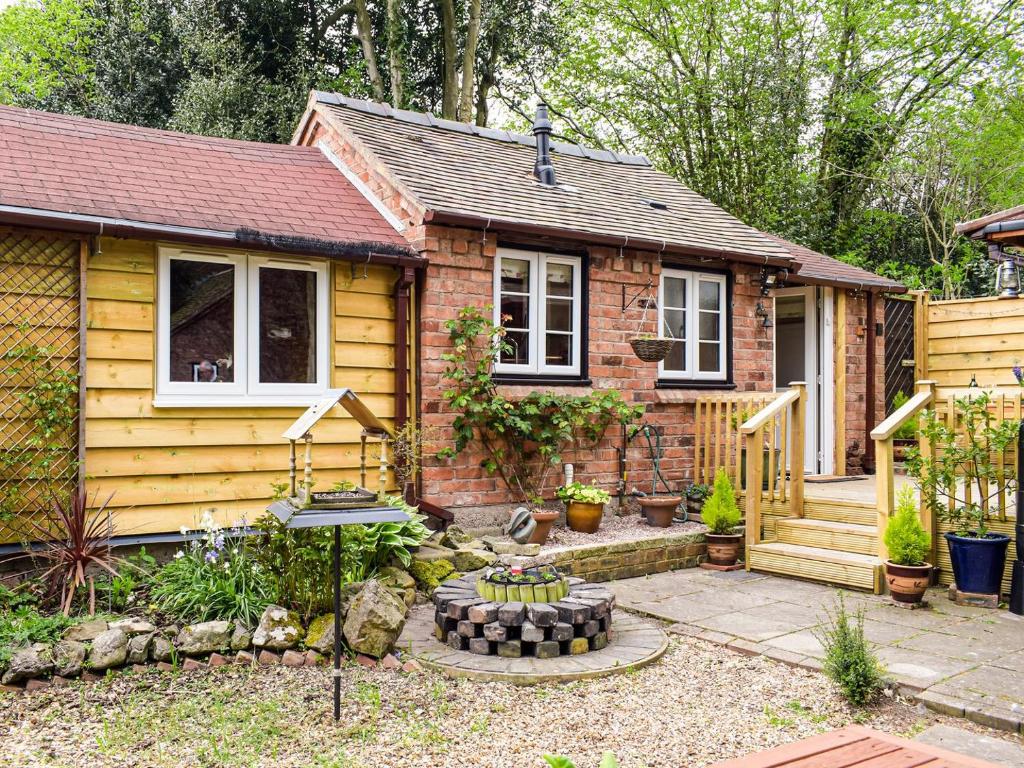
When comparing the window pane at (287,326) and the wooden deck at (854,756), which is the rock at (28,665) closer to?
the window pane at (287,326)

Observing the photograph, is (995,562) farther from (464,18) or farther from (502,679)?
(464,18)

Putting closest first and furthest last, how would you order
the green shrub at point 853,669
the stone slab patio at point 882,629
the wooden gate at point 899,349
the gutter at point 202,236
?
the green shrub at point 853,669
the stone slab patio at point 882,629
the gutter at point 202,236
the wooden gate at point 899,349

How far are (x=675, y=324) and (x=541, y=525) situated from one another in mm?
3189

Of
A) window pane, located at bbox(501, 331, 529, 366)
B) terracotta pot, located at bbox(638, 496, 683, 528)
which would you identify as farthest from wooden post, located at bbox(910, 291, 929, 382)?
window pane, located at bbox(501, 331, 529, 366)

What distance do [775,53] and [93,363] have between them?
54.1 feet

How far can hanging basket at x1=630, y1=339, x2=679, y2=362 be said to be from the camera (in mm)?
8252

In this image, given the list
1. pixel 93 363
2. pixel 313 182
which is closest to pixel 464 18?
A: pixel 313 182

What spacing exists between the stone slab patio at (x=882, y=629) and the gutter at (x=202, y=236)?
3.49 m

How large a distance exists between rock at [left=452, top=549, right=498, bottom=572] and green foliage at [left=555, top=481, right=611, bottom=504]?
1.49 metres

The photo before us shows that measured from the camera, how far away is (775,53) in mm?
18234

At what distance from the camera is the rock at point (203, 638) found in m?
4.90

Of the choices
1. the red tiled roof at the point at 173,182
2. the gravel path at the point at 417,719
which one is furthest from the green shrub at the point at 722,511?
the red tiled roof at the point at 173,182

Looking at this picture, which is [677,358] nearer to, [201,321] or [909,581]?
[909,581]

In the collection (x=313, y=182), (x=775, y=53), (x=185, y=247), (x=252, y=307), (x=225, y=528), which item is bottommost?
(x=225, y=528)
